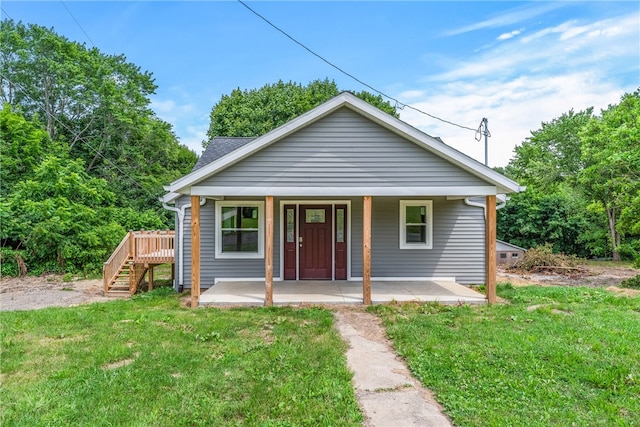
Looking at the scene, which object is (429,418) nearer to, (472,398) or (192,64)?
(472,398)

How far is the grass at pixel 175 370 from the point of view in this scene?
9.62ft

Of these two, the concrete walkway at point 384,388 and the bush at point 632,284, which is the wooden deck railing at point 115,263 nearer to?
the concrete walkway at point 384,388

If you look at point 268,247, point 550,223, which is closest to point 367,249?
point 268,247

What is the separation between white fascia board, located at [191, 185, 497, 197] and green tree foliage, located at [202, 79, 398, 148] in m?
17.1

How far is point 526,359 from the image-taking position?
3.99 metres

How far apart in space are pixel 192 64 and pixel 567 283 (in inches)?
709

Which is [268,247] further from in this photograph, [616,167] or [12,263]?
[616,167]

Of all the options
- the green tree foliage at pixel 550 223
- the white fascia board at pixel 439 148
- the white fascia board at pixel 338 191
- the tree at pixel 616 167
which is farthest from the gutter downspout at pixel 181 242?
the green tree foliage at pixel 550 223

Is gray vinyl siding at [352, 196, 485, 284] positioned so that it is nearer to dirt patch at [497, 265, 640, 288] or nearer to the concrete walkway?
dirt patch at [497, 265, 640, 288]

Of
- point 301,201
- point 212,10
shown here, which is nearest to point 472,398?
point 301,201

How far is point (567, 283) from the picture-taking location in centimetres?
1061

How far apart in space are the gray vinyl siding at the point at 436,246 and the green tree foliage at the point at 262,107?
15846mm

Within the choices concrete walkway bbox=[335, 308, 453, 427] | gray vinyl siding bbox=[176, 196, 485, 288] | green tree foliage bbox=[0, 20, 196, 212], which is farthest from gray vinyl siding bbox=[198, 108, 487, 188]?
green tree foliage bbox=[0, 20, 196, 212]

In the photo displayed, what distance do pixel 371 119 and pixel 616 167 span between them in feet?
48.1
